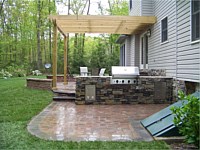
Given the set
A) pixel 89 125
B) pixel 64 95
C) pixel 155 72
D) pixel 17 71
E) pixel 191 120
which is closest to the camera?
pixel 191 120

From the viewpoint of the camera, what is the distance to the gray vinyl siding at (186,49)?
536 cm

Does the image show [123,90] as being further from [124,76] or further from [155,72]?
[155,72]

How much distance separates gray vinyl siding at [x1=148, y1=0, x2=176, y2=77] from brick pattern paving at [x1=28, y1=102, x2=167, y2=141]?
2.13 metres

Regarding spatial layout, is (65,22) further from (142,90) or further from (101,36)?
(101,36)

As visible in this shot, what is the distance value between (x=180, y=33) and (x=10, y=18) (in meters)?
19.8

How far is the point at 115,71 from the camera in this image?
6.99 meters

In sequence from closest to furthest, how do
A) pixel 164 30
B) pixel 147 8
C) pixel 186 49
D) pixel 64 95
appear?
pixel 186 49 → pixel 64 95 → pixel 164 30 → pixel 147 8

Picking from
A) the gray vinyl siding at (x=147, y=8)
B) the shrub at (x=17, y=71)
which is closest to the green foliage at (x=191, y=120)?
the gray vinyl siding at (x=147, y=8)

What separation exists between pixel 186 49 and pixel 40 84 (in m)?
6.50

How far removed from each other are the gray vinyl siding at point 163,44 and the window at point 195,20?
1.36m

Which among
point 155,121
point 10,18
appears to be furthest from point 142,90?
point 10,18

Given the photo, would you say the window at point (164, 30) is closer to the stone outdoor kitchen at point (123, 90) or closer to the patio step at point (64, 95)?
the stone outdoor kitchen at point (123, 90)

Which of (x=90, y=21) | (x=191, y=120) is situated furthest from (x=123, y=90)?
(x=191, y=120)

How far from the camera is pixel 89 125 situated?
431 cm
